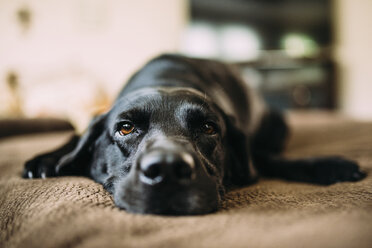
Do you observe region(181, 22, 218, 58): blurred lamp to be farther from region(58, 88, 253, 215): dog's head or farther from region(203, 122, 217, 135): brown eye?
region(203, 122, 217, 135): brown eye

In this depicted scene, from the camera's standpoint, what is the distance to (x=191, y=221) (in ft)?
2.30

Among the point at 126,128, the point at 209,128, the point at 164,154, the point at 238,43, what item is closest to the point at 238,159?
the point at 209,128

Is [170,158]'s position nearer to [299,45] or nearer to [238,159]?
[238,159]

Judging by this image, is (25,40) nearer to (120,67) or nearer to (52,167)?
(120,67)

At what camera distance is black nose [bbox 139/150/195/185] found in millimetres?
768

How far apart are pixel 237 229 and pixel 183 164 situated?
0.74 ft

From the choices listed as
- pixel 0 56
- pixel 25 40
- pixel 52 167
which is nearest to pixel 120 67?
pixel 25 40

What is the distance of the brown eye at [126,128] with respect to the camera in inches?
46.9

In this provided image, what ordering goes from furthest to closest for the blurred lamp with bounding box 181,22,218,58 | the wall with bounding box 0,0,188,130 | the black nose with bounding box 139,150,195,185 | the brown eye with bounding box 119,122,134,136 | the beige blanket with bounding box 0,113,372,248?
the blurred lamp with bounding box 181,22,218,58 → the wall with bounding box 0,0,188,130 → the brown eye with bounding box 119,122,134,136 → the black nose with bounding box 139,150,195,185 → the beige blanket with bounding box 0,113,372,248

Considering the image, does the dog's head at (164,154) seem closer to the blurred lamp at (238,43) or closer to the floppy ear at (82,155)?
the floppy ear at (82,155)

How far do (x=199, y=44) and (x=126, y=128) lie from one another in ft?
15.6

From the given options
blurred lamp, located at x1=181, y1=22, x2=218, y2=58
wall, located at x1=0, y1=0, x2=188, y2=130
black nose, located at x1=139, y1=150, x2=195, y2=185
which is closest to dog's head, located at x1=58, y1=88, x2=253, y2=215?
black nose, located at x1=139, y1=150, x2=195, y2=185

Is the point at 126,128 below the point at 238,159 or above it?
above

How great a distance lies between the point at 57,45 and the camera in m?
5.11
